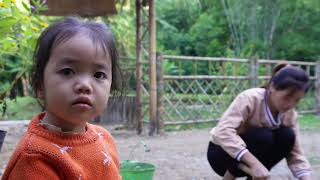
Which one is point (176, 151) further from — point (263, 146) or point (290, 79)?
point (290, 79)

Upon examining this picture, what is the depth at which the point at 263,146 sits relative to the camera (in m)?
3.10

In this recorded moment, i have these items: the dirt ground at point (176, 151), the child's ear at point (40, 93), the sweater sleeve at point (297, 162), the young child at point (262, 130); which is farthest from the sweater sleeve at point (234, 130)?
the child's ear at point (40, 93)

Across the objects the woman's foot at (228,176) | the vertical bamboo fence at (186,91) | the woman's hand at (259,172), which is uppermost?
the woman's hand at (259,172)

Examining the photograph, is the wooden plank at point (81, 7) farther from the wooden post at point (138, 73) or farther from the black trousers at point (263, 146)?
the black trousers at point (263, 146)

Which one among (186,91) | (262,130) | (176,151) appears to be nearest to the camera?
(262,130)

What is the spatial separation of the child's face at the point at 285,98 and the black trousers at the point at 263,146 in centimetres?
21

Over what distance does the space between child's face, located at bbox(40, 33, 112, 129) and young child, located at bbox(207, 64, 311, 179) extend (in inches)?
66.2

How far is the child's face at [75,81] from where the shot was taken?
1325 millimetres

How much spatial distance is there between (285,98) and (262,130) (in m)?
0.32

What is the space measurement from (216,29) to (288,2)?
4.23m

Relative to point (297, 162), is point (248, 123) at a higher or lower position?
higher

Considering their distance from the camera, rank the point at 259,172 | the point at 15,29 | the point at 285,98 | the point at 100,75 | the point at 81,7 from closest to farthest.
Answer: the point at 100,75
the point at 259,172
the point at 285,98
the point at 15,29
the point at 81,7

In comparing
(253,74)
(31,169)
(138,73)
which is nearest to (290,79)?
(31,169)

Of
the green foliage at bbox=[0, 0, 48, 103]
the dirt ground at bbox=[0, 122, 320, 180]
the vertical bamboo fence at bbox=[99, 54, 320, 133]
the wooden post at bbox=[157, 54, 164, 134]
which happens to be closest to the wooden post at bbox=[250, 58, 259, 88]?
the vertical bamboo fence at bbox=[99, 54, 320, 133]
